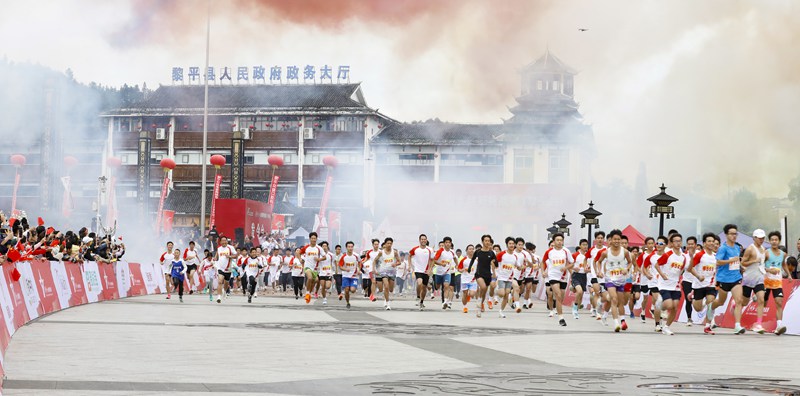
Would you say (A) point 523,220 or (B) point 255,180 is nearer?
(A) point 523,220

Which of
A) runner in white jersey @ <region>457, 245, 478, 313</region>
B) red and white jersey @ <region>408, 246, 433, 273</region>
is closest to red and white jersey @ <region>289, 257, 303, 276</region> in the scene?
runner in white jersey @ <region>457, 245, 478, 313</region>

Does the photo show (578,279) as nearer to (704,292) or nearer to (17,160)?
(704,292)

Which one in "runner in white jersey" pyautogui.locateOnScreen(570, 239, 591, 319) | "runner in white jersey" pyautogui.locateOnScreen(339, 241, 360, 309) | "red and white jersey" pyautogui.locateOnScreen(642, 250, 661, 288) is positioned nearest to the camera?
"red and white jersey" pyautogui.locateOnScreen(642, 250, 661, 288)

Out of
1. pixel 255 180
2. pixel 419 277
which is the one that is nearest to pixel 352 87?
pixel 255 180

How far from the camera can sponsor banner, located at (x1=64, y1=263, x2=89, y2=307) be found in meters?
26.8

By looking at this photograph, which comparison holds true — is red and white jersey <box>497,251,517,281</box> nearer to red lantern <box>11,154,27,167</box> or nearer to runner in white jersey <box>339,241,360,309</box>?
runner in white jersey <box>339,241,360,309</box>

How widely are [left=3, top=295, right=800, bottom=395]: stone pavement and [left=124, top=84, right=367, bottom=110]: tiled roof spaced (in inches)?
2505

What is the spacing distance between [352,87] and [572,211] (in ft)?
77.5

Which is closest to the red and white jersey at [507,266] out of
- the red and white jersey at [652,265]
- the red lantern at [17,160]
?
the red and white jersey at [652,265]

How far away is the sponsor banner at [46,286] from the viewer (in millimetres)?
21766

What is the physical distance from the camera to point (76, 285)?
27.6 metres

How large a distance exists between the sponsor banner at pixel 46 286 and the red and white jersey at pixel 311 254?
380 inches

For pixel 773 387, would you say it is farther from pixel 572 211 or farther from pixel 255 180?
pixel 255 180

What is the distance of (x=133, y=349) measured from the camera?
14.9 m
